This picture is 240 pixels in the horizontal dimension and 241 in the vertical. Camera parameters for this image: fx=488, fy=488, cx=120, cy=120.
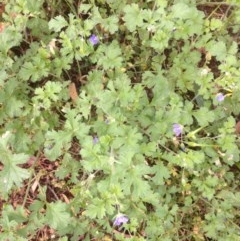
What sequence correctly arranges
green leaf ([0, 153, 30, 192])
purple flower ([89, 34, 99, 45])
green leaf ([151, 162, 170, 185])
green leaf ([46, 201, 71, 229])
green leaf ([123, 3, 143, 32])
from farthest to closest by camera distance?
purple flower ([89, 34, 99, 45]) → green leaf ([151, 162, 170, 185]) → green leaf ([123, 3, 143, 32]) → green leaf ([46, 201, 71, 229]) → green leaf ([0, 153, 30, 192])

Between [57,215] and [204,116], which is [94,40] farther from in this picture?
[57,215]

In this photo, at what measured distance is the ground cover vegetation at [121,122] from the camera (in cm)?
249

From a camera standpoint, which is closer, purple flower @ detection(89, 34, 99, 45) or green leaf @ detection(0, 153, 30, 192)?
green leaf @ detection(0, 153, 30, 192)

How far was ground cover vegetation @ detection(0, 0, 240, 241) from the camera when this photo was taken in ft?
8.18

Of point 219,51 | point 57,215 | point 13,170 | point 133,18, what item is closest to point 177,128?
point 219,51

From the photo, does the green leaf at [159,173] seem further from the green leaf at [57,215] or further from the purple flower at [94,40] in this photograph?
the purple flower at [94,40]

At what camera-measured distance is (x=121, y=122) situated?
8.21 feet

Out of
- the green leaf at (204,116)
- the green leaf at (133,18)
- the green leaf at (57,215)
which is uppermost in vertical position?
the green leaf at (133,18)

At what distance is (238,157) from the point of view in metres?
2.93

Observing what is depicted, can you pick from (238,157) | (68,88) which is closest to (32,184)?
(68,88)

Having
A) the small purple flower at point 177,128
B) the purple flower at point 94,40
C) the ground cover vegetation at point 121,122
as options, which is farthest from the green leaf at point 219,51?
the purple flower at point 94,40

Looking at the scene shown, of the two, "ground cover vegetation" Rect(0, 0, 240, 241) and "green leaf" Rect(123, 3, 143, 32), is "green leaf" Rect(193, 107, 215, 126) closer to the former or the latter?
"ground cover vegetation" Rect(0, 0, 240, 241)

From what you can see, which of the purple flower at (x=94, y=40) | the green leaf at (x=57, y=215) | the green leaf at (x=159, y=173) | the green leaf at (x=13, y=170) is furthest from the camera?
the purple flower at (x=94, y=40)

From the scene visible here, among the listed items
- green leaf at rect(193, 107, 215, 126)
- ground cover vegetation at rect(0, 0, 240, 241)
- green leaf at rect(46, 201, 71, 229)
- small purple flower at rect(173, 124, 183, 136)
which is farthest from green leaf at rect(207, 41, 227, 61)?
green leaf at rect(46, 201, 71, 229)
